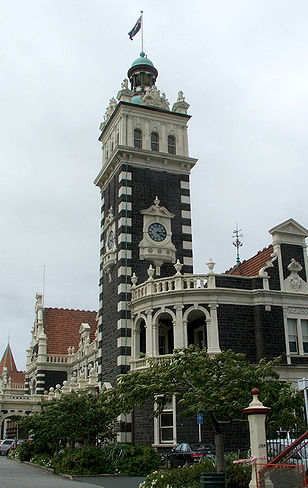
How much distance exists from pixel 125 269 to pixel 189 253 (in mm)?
4688

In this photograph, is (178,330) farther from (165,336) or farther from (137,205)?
(137,205)

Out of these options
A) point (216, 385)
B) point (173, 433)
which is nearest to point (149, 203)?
point (173, 433)

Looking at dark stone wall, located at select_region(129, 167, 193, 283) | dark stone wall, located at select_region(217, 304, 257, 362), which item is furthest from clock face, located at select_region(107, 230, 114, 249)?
dark stone wall, located at select_region(217, 304, 257, 362)

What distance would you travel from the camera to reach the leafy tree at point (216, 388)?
18203 millimetres

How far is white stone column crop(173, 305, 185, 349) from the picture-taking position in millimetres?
32119

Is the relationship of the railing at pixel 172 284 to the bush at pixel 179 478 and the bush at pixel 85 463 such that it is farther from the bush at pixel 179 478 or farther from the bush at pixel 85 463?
the bush at pixel 179 478

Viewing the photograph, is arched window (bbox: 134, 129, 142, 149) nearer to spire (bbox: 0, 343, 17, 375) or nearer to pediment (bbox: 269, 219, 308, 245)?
pediment (bbox: 269, 219, 308, 245)

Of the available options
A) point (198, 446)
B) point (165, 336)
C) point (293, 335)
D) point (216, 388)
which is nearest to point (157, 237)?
point (165, 336)

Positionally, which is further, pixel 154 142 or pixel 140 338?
pixel 154 142

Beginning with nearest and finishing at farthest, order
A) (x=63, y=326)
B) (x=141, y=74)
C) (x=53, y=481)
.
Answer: (x=53, y=481), (x=141, y=74), (x=63, y=326)

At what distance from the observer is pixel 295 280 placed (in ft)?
115

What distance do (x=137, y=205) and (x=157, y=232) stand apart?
2.19 metres

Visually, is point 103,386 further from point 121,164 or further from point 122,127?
point 122,127

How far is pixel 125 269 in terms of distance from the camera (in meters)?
36.9
